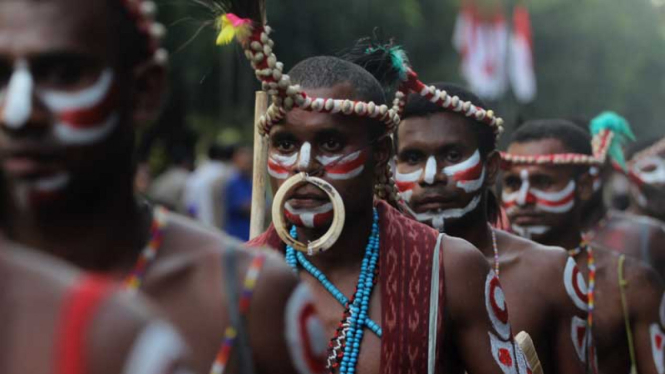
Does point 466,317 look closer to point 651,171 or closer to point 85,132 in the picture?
point 85,132

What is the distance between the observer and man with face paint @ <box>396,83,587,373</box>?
19.2ft

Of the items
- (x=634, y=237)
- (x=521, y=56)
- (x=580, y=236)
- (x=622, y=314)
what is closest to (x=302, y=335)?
(x=622, y=314)

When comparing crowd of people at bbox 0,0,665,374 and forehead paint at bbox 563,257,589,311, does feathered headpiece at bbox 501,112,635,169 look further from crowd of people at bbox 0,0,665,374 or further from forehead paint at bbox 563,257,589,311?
forehead paint at bbox 563,257,589,311

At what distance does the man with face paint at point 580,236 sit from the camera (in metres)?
6.95

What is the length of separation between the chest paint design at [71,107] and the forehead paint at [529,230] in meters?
4.80

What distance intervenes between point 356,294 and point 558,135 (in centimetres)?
318

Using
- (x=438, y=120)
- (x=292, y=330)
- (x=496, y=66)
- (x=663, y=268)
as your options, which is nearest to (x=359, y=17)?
(x=496, y=66)

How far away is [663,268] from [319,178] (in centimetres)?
461

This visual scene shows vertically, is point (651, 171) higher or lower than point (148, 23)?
lower

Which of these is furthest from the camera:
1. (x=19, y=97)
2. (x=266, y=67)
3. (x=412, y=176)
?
(x=412, y=176)

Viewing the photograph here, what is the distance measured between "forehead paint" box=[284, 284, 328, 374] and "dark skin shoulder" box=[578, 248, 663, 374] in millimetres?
4013

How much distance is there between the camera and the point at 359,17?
25.3 m

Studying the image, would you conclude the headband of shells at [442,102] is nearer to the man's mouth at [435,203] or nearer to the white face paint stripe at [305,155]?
the man's mouth at [435,203]

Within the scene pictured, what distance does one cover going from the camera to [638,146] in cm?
1155
